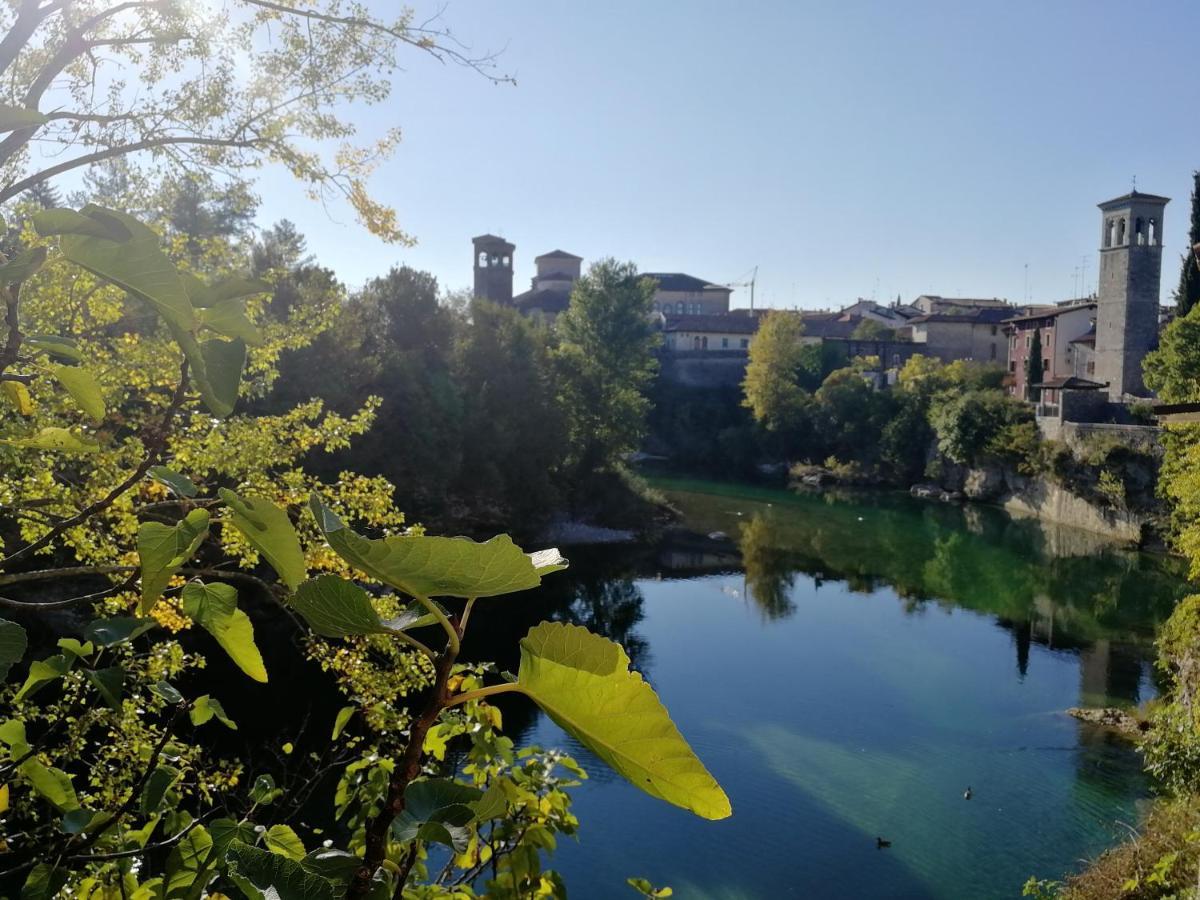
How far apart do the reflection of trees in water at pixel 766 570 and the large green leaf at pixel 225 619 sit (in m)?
15.3

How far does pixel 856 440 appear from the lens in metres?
33.9

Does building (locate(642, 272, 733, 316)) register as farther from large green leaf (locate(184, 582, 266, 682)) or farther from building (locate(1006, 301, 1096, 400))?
large green leaf (locate(184, 582, 266, 682))

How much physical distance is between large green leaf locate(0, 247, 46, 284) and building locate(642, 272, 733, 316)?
2021 inches

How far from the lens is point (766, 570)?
1891 cm

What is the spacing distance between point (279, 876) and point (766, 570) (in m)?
18.8

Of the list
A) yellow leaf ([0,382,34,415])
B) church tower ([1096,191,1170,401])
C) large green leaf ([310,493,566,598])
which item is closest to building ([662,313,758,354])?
church tower ([1096,191,1170,401])

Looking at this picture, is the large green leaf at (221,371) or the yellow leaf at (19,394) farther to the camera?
A: the yellow leaf at (19,394)

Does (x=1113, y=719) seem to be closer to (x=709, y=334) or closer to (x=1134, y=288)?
(x=1134, y=288)

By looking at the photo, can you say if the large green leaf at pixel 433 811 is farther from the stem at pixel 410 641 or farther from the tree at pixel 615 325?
the tree at pixel 615 325

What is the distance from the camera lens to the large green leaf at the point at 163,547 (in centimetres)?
71

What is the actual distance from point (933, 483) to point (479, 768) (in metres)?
30.9

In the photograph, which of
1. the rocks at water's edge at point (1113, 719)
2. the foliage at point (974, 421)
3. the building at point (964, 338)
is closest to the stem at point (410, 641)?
the rocks at water's edge at point (1113, 719)

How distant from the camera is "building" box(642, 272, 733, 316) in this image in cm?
5159

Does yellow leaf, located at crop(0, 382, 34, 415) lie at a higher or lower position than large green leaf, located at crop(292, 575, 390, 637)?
higher
